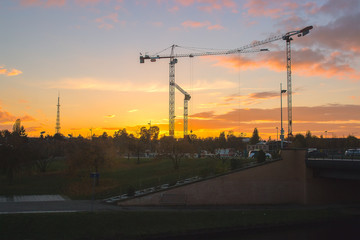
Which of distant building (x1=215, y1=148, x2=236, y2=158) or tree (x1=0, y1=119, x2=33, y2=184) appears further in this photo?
distant building (x1=215, y1=148, x2=236, y2=158)

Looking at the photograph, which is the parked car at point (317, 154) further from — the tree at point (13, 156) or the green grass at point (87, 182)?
the tree at point (13, 156)

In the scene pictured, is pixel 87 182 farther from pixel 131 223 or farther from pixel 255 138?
pixel 255 138

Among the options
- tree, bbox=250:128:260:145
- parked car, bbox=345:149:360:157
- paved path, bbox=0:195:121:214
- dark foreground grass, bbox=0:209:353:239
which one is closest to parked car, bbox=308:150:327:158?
parked car, bbox=345:149:360:157

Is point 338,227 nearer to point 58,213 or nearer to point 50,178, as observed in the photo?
Result: point 58,213

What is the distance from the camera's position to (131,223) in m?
26.2

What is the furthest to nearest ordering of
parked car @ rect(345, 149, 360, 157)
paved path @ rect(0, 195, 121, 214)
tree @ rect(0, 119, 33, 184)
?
tree @ rect(0, 119, 33, 184)
parked car @ rect(345, 149, 360, 157)
paved path @ rect(0, 195, 121, 214)

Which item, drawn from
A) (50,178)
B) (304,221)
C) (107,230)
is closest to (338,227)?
(304,221)

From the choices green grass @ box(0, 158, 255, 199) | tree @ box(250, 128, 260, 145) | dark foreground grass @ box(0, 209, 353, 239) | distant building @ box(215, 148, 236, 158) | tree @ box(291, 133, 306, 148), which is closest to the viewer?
dark foreground grass @ box(0, 209, 353, 239)

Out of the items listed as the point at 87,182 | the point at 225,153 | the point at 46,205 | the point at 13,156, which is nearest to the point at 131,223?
the point at 46,205

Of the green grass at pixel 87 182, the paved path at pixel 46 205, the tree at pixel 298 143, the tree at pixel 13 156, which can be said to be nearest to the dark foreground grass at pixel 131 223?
the paved path at pixel 46 205

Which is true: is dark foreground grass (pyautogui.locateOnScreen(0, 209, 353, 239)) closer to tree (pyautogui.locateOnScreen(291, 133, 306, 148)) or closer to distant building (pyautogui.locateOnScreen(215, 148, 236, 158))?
distant building (pyautogui.locateOnScreen(215, 148, 236, 158))

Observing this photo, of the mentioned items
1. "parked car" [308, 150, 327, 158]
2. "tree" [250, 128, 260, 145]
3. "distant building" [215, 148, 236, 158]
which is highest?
"tree" [250, 128, 260, 145]

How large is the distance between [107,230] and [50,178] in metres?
30.1

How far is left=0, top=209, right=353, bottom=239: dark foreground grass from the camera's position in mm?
23702
